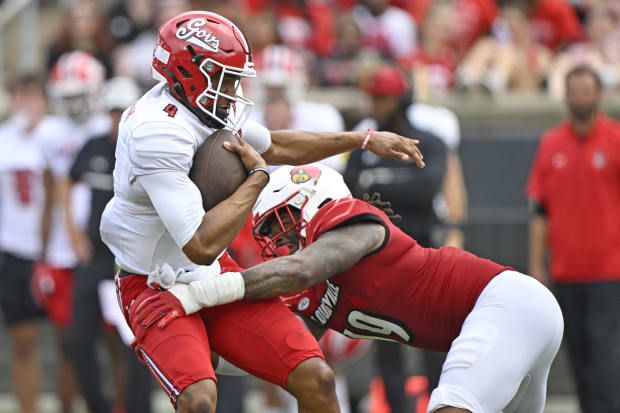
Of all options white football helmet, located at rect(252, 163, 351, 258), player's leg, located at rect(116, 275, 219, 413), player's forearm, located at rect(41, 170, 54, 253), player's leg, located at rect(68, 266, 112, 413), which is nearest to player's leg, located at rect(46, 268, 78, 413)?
player's forearm, located at rect(41, 170, 54, 253)

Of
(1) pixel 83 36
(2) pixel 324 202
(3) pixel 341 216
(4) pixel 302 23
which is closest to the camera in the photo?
(3) pixel 341 216

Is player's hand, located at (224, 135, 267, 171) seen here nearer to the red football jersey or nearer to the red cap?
the red football jersey

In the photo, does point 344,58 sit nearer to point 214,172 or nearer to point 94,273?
point 94,273

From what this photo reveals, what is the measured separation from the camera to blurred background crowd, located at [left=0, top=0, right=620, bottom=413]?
710cm

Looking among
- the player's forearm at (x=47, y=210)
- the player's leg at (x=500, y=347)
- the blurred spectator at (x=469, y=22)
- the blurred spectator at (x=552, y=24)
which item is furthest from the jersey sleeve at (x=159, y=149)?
the blurred spectator at (x=552, y=24)

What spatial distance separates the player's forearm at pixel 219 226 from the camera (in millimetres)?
4043

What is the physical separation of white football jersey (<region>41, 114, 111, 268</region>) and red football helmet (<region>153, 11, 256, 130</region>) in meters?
3.45

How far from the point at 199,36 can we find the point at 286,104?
336cm

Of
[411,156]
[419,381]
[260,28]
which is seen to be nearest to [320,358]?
[411,156]

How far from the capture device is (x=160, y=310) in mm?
4191

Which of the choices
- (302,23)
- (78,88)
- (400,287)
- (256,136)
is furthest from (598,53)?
(400,287)

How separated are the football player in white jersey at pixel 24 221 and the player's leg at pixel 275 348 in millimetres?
3777

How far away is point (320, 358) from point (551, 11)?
7328 mm

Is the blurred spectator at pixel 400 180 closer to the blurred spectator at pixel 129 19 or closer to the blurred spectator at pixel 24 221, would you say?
the blurred spectator at pixel 24 221
